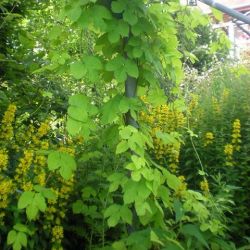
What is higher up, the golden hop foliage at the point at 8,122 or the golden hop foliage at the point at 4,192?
the golden hop foliage at the point at 8,122

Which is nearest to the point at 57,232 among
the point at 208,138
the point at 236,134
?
the point at 208,138

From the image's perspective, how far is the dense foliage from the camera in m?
1.82

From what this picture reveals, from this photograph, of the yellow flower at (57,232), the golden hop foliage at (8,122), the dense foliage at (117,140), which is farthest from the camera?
the golden hop foliage at (8,122)

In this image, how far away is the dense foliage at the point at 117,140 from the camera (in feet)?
5.97

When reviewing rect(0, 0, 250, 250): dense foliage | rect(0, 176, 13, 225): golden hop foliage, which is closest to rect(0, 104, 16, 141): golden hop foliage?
rect(0, 0, 250, 250): dense foliage

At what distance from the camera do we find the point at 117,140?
6.73 ft

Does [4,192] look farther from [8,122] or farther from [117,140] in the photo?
[117,140]

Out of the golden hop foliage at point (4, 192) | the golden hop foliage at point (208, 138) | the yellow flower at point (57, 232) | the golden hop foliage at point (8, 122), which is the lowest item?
the yellow flower at point (57, 232)

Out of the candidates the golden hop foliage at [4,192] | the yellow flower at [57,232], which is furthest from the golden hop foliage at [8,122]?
the yellow flower at [57,232]

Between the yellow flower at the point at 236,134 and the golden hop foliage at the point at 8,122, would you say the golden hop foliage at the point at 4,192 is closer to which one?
the golden hop foliage at the point at 8,122

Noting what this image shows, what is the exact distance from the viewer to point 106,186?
7.63 feet

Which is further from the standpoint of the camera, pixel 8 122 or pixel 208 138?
pixel 208 138

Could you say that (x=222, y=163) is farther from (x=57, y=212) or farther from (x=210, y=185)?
(x=57, y=212)

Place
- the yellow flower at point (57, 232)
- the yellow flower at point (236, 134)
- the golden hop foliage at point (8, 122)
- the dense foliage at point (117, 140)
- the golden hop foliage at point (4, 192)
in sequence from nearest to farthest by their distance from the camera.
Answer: the dense foliage at point (117, 140), the golden hop foliage at point (4, 192), the yellow flower at point (57, 232), the golden hop foliage at point (8, 122), the yellow flower at point (236, 134)
